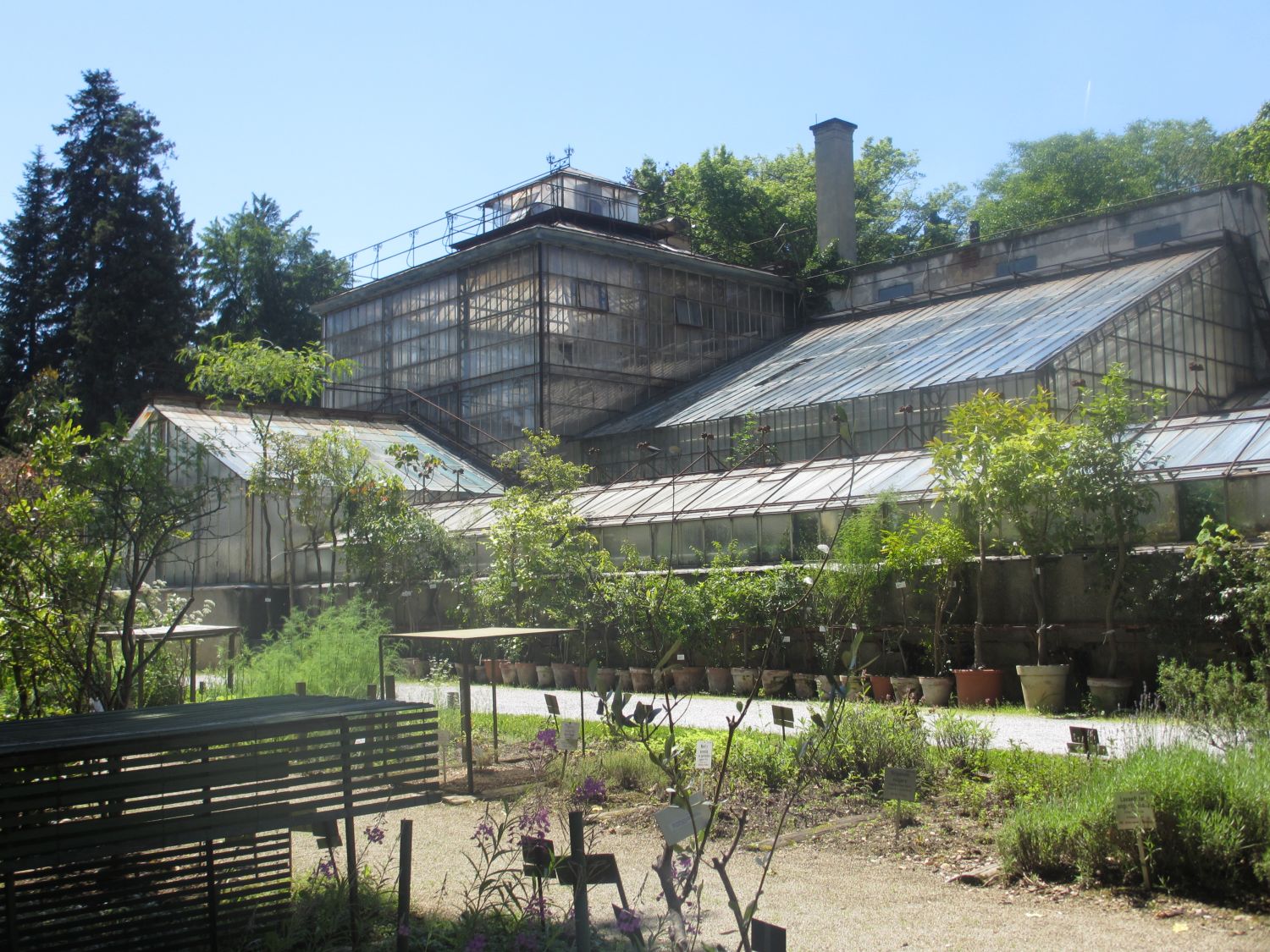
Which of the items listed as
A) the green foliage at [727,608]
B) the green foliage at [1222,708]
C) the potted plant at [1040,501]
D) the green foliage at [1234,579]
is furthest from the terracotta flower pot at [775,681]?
the green foliage at [1222,708]

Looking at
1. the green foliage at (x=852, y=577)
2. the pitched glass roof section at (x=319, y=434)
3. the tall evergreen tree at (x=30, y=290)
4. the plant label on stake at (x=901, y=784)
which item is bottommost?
the plant label on stake at (x=901, y=784)

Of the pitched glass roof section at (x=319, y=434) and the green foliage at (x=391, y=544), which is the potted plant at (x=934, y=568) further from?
Answer: the pitched glass roof section at (x=319, y=434)

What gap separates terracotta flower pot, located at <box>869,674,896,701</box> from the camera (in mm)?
15500

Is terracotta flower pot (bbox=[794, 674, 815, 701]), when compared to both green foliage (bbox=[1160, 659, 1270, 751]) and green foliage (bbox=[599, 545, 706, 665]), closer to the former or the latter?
green foliage (bbox=[599, 545, 706, 665])

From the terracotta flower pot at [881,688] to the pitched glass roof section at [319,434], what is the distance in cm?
1187

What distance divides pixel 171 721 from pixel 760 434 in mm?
19874

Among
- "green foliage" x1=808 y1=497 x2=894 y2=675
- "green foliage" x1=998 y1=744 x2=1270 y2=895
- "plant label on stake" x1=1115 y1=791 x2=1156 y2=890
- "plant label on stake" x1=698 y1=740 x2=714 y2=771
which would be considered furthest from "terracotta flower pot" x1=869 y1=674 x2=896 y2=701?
"plant label on stake" x1=1115 y1=791 x2=1156 y2=890

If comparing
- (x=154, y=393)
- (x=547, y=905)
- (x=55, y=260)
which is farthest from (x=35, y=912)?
(x=55, y=260)

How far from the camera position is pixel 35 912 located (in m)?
5.14

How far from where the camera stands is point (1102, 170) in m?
44.0

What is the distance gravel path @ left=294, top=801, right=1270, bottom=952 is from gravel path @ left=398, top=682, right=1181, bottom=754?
3.17 feet

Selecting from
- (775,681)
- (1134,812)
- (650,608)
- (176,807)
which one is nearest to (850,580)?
(775,681)

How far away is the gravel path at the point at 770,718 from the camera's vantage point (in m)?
9.16

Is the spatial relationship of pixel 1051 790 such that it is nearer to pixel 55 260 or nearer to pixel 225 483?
pixel 225 483
